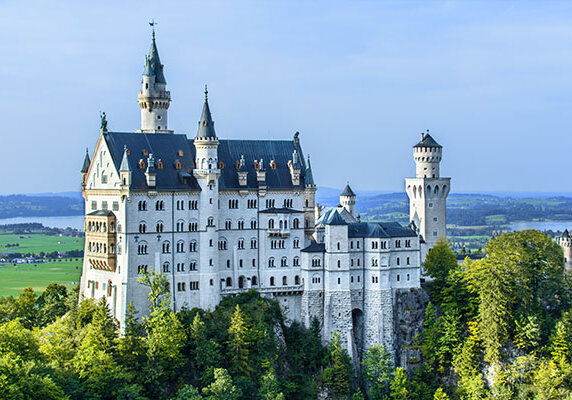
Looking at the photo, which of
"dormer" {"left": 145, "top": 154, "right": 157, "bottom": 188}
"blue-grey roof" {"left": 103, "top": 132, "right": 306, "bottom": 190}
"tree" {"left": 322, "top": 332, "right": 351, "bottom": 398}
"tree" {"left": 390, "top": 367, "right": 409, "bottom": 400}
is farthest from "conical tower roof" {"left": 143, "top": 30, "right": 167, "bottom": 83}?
"tree" {"left": 390, "top": 367, "right": 409, "bottom": 400}

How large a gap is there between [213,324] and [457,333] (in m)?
30.2

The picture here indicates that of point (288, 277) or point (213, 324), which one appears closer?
point (213, 324)

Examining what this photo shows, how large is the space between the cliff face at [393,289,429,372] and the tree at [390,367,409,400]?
14.0 feet

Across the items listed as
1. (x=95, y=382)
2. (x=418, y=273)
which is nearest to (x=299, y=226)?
(x=418, y=273)

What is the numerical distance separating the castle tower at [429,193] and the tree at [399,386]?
24.2 metres

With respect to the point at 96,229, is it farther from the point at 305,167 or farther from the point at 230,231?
the point at 305,167

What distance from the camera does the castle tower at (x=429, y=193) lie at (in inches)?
5123

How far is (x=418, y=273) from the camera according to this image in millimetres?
116812

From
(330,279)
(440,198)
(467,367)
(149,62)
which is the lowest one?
(467,367)

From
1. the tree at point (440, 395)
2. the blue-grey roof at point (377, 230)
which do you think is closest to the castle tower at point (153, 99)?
the blue-grey roof at point (377, 230)

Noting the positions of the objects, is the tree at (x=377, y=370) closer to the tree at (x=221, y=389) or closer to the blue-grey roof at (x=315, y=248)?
the blue-grey roof at (x=315, y=248)

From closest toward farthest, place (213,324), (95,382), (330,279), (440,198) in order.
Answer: (95,382) → (213,324) → (330,279) → (440,198)

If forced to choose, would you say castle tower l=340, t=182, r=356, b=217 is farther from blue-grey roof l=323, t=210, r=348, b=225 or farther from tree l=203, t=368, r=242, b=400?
tree l=203, t=368, r=242, b=400

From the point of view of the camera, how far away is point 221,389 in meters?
96.9
